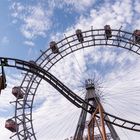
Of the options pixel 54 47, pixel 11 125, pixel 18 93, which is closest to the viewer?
pixel 11 125

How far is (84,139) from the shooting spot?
3875cm

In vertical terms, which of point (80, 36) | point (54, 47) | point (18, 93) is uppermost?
point (80, 36)

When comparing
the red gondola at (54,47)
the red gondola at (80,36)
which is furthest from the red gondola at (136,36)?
the red gondola at (54,47)

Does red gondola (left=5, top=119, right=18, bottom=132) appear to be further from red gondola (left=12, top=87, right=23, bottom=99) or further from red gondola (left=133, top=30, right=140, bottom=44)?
→ red gondola (left=133, top=30, right=140, bottom=44)

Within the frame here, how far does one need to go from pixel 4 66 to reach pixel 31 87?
14.7 meters

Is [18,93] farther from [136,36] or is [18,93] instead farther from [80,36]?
[136,36]

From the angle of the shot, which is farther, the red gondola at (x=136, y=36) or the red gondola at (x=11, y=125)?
the red gondola at (x=136, y=36)

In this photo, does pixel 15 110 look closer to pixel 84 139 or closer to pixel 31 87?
pixel 31 87

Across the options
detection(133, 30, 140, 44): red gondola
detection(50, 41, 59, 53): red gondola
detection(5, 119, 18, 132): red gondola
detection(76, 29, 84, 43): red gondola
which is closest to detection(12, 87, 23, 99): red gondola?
detection(5, 119, 18, 132): red gondola

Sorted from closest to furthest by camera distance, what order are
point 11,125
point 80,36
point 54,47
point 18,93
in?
point 11,125
point 18,93
point 80,36
point 54,47

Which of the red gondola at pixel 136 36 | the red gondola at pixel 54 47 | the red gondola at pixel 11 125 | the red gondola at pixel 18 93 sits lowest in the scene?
the red gondola at pixel 11 125

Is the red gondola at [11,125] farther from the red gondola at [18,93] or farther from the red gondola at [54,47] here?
the red gondola at [54,47]

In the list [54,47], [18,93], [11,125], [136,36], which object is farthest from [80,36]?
[11,125]

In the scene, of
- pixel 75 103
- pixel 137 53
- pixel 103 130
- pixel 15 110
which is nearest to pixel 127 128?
pixel 75 103
